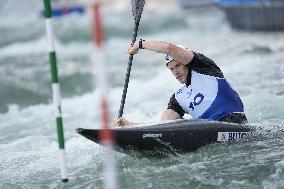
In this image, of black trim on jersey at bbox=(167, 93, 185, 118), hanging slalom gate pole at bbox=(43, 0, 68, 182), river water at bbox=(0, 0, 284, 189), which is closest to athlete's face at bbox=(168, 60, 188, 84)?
black trim on jersey at bbox=(167, 93, 185, 118)

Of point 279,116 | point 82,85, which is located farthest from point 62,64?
point 279,116

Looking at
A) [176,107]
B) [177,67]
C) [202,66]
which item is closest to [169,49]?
[177,67]

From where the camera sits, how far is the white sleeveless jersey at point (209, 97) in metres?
6.02

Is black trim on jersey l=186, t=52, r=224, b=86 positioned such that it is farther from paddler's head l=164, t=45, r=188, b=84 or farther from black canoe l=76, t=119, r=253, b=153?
black canoe l=76, t=119, r=253, b=153

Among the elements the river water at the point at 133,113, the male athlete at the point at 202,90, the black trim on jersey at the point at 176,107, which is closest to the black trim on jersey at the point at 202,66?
the male athlete at the point at 202,90

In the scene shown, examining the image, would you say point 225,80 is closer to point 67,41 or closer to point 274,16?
point 274,16

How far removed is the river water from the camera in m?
5.61

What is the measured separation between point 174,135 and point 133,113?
4333mm

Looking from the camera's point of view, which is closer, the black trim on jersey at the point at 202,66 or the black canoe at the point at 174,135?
the black canoe at the point at 174,135

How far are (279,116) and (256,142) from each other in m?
1.85

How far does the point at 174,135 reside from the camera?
5746mm

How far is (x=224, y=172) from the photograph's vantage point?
5.53m

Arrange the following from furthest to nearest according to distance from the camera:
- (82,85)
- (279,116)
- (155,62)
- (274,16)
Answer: (274,16) < (155,62) < (82,85) < (279,116)

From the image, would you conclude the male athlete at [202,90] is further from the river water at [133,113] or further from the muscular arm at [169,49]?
the river water at [133,113]
